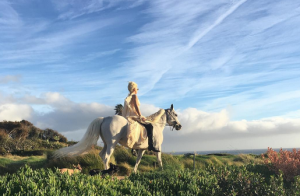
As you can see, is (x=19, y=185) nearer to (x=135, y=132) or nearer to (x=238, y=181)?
(x=238, y=181)

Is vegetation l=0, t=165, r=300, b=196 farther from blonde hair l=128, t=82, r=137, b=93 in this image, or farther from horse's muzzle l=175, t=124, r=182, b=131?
horse's muzzle l=175, t=124, r=182, b=131

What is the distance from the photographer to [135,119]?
34.6ft

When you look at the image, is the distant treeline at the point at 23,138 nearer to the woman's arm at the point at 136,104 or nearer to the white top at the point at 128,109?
the white top at the point at 128,109

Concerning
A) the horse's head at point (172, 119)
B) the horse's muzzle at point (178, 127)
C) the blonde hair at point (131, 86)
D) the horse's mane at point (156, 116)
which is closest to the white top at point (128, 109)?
the blonde hair at point (131, 86)

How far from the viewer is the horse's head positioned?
38.8 feet

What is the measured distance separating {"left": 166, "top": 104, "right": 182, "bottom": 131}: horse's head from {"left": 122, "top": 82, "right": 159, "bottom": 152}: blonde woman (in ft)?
4.35

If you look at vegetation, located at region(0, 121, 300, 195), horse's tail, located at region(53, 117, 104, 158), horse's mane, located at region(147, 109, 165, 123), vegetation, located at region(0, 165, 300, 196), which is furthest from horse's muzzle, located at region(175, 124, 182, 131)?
vegetation, located at region(0, 165, 300, 196)

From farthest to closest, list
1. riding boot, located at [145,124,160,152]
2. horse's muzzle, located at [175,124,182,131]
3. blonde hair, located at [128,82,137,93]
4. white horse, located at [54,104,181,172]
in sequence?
horse's muzzle, located at [175,124,182,131] → blonde hair, located at [128,82,137,93] → riding boot, located at [145,124,160,152] → white horse, located at [54,104,181,172]

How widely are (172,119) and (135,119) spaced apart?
192 cm

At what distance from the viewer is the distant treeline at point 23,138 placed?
25.5m

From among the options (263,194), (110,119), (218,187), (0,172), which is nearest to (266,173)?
(263,194)

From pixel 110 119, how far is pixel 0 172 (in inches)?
276

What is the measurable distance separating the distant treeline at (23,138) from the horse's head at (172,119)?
50.3 ft

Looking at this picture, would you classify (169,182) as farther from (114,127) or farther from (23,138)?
(23,138)
